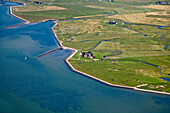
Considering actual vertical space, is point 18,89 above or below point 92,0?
below

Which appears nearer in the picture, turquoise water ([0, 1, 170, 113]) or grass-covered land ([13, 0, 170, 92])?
turquoise water ([0, 1, 170, 113])

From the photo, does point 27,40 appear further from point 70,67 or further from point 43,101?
point 43,101

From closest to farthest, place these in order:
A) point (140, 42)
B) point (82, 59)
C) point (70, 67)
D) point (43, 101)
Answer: point (43, 101)
point (70, 67)
point (82, 59)
point (140, 42)

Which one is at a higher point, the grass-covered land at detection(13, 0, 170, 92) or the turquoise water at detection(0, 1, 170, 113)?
the grass-covered land at detection(13, 0, 170, 92)

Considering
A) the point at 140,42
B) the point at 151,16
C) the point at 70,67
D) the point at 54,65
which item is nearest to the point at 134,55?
the point at 140,42

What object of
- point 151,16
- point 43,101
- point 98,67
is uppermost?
point 151,16
